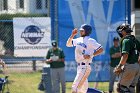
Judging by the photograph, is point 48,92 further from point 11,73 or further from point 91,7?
point 11,73

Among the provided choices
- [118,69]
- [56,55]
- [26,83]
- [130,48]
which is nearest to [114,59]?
[56,55]

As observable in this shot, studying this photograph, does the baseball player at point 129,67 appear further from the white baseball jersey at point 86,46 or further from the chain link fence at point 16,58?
the chain link fence at point 16,58

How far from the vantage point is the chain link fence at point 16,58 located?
623 inches

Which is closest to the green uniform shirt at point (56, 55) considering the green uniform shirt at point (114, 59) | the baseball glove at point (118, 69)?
the green uniform shirt at point (114, 59)

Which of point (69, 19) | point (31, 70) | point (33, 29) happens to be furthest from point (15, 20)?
point (31, 70)

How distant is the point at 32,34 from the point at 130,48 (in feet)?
15.3

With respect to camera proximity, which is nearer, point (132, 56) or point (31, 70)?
point (132, 56)

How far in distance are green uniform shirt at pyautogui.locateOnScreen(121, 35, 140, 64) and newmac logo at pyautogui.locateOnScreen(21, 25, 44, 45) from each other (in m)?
4.35

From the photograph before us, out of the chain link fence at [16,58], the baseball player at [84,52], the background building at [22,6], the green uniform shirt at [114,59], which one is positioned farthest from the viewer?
the background building at [22,6]

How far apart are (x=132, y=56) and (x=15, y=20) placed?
476 cm

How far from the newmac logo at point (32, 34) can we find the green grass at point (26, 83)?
1.55 meters

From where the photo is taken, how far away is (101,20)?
579 inches

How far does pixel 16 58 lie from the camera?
15773 millimetres

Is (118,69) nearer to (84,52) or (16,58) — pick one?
(84,52)
